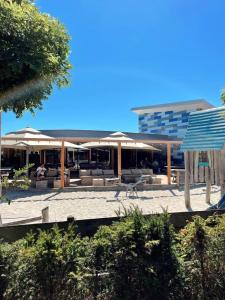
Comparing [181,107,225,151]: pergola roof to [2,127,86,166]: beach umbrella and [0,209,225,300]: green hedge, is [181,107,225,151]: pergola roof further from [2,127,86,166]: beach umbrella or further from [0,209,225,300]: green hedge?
[2,127,86,166]: beach umbrella

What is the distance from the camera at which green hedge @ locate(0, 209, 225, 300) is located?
2.60 m

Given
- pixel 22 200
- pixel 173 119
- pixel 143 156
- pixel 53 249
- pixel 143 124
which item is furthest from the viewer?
pixel 143 124

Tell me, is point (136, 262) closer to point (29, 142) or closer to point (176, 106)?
point (29, 142)

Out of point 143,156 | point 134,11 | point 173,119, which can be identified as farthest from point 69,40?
point 173,119

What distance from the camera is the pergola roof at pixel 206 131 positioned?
943cm

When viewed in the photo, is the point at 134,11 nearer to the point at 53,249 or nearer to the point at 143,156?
the point at 53,249

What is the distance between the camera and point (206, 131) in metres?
9.99

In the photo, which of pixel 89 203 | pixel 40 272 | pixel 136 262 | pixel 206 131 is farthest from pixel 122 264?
pixel 89 203

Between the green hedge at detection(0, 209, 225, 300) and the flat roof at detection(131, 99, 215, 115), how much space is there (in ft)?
94.5

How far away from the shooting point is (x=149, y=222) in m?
3.00

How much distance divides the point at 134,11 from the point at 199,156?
4.80m

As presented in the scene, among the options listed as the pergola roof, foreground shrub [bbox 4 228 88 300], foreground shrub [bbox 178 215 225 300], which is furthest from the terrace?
foreground shrub [bbox 4 228 88 300]

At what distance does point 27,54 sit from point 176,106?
30.5 meters

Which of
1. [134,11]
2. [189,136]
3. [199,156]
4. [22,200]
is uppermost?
[134,11]
